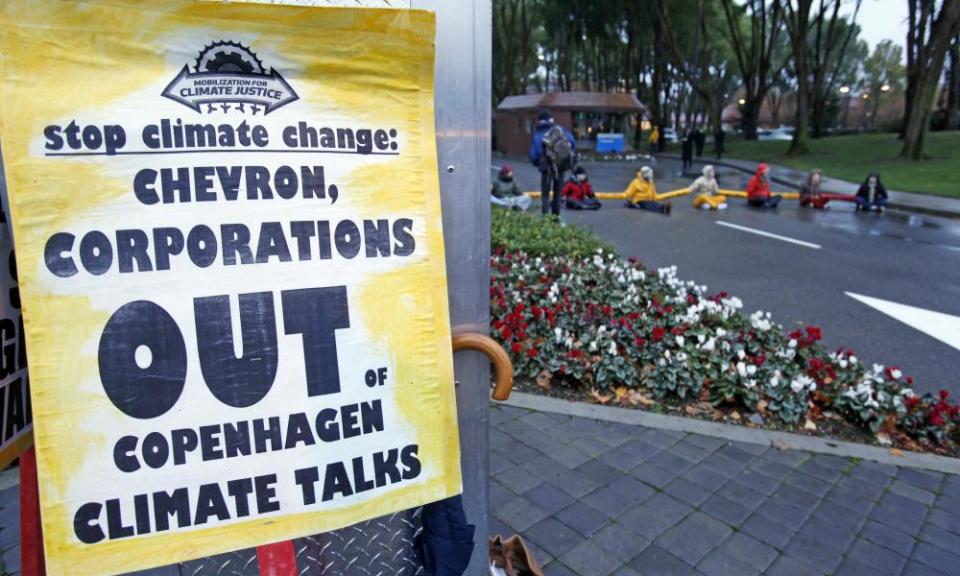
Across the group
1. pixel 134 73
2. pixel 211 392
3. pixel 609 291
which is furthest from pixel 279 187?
pixel 609 291

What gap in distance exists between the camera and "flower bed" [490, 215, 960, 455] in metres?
3.92

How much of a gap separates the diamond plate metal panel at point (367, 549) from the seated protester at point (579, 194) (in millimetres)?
12583

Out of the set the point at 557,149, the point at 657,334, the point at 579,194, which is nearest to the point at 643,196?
the point at 579,194

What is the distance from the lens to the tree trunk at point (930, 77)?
19.0m

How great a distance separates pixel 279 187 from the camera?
128 centimetres

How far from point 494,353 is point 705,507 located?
200 cm

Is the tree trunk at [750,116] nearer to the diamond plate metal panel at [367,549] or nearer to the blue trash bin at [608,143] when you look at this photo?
the blue trash bin at [608,143]

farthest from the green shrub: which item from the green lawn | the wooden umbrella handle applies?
the green lawn

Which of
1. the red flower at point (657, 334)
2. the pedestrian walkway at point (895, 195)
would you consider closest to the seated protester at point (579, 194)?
the pedestrian walkway at point (895, 195)

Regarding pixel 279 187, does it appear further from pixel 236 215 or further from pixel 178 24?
pixel 178 24

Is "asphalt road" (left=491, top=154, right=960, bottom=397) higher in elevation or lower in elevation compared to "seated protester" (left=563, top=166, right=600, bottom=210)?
lower

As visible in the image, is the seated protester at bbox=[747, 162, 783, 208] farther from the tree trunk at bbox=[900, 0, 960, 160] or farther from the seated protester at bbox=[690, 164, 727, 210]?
the tree trunk at bbox=[900, 0, 960, 160]

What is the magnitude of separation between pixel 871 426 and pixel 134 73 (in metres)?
4.31

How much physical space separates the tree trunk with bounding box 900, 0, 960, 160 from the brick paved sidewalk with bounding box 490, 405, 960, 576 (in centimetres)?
2178
